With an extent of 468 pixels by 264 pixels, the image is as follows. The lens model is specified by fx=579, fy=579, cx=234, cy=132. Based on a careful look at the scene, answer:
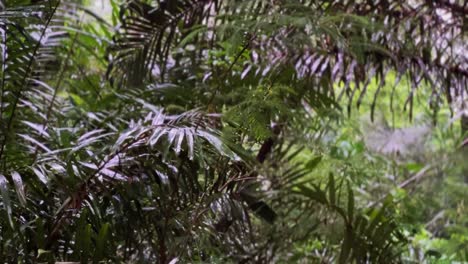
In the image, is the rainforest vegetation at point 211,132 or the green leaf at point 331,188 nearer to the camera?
the rainforest vegetation at point 211,132

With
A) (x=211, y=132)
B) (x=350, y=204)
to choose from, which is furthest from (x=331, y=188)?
(x=211, y=132)

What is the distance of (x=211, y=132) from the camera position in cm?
138

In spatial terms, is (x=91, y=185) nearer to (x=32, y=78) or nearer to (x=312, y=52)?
(x=32, y=78)

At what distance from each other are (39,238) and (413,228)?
150cm

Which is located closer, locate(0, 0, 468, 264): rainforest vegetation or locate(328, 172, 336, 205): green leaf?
locate(0, 0, 468, 264): rainforest vegetation

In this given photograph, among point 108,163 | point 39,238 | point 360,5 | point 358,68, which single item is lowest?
point 39,238

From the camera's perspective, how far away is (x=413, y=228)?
88.9 inches

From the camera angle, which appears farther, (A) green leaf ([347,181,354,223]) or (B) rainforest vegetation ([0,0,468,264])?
→ (A) green leaf ([347,181,354,223])

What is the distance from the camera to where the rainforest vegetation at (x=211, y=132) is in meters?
1.36

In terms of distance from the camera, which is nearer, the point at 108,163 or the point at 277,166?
the point at 108,163

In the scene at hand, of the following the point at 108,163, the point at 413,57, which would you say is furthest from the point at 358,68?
the point at 108,163

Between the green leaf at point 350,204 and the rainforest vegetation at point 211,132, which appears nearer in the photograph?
the rainforest vegetation at point 211,132

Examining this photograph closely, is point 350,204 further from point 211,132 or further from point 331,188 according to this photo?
point 211,132

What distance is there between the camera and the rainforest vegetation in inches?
53.7
